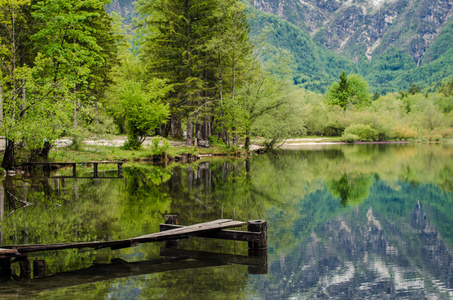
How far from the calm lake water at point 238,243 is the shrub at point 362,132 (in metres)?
55.5

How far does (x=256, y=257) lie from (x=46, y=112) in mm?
16134

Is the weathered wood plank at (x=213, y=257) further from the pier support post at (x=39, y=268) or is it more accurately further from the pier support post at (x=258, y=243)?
the pier support post at (x=39, y=268)

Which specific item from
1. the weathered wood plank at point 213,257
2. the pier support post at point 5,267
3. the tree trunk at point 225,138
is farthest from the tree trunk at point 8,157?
the tree trunk at point 225,138

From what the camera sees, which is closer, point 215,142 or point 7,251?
point 7,251

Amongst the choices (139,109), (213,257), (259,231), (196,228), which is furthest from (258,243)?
(139,109)

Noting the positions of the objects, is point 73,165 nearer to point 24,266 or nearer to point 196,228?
point 196,228

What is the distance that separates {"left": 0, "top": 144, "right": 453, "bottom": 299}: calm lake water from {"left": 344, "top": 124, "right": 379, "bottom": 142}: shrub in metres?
55.5

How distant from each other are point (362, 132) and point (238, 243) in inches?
2696

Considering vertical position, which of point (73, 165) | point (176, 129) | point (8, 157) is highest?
point (176, 129)

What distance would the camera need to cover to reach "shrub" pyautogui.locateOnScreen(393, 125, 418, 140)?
7650cm

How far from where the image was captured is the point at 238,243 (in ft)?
32.7

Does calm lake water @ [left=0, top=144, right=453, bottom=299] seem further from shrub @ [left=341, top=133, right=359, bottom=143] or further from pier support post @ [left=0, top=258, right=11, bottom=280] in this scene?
shrub @ [left=341, top=133, right=359, bottom=143]

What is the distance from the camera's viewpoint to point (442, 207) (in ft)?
48.3

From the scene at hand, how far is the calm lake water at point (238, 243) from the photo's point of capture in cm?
719
